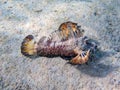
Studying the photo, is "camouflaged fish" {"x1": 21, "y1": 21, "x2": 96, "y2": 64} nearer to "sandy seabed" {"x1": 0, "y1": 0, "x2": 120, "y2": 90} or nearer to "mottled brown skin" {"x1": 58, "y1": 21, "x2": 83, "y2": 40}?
"mottled brown skin" {"x1": 58, "y1": 21, "x2": 83, "y2": 40}

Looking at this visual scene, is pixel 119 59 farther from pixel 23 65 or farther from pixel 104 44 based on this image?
pixel 23 65

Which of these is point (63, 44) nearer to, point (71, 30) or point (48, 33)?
point (71, 30)

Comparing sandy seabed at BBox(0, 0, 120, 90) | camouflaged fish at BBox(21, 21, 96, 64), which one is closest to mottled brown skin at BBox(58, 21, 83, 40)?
camouflaged fish at BBox(21, 21, 96, 64)

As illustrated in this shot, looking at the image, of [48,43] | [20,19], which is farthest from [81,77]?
[20,19]

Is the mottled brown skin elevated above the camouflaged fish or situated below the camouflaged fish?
above

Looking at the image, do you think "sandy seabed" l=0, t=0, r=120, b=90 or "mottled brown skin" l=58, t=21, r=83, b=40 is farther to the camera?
"mottled brown skin" l=58, t=21, r=83, b=40

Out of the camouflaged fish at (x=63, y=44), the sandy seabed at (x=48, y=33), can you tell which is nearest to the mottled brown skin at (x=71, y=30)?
the camouflaged fish at (x=63, y=44)
